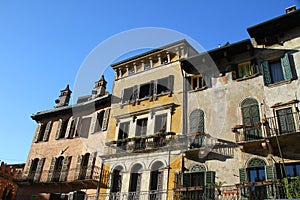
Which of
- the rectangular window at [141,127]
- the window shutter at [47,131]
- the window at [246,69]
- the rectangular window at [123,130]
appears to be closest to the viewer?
the window at [246,69]

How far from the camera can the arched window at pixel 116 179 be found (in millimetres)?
17809

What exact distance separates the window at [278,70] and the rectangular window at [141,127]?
797 cm

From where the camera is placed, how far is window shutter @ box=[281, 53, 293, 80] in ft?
48.6

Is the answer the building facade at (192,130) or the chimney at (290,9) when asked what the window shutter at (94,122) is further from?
the chimney at (290,9)

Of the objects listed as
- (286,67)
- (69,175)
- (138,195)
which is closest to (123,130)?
(138,195)

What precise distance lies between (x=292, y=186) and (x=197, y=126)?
617 cm

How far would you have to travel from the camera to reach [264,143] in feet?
44.4

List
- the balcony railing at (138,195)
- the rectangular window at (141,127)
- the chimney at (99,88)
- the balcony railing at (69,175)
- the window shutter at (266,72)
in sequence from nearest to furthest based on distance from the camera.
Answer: the window shutter at (266,72) < the balcony railing at (138,195) < the rectangular window at (141,127) < the balcony railing at (69,175) < the chimney at (99,88)

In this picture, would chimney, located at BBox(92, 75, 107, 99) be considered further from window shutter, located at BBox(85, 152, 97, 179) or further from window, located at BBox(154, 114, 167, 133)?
window, located at BBox(154, 114, 167, 133)

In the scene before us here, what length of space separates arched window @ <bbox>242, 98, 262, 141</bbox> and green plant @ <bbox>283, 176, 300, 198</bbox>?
8.67 feet

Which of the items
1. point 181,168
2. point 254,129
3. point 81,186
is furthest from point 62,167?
point 254,129

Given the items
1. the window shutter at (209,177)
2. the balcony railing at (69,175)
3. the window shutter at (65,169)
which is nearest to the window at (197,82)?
the window shutter at (209,177)

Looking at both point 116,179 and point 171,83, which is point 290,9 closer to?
point 171,83

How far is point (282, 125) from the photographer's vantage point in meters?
13.9
